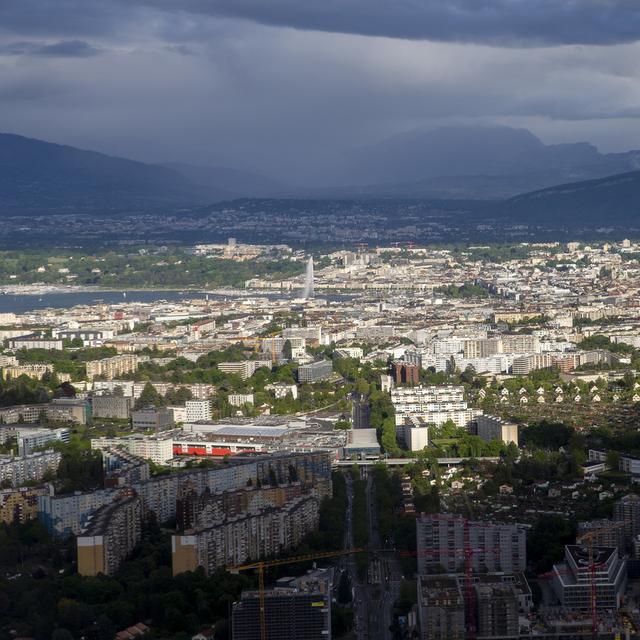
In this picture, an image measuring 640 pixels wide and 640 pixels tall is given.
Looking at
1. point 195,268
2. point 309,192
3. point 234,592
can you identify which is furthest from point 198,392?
point 309,192

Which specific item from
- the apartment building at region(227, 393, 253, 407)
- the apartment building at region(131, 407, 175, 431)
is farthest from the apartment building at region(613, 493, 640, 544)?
the apartment building at region(227, 393, 253, 407)

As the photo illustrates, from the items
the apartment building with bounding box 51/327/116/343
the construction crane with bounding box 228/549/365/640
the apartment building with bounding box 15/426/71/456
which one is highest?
the apartment building with bounding box 51/327/116/343

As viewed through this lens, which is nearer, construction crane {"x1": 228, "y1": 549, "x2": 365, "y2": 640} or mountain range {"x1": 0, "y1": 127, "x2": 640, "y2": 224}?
construction crane {"x1": 228, "y1": 549, "x2": 365, "y2": 640}

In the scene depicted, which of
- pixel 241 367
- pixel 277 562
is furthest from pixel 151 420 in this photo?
pixel 277 562

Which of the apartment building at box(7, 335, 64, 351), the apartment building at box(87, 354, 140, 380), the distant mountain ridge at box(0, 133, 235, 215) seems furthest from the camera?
the distant mountain ridge at box(0, 133, 235, 215)

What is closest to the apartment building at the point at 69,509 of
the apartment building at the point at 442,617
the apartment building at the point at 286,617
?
the apartment building at the point at 286,617

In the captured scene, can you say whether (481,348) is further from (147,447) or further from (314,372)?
(147,447)

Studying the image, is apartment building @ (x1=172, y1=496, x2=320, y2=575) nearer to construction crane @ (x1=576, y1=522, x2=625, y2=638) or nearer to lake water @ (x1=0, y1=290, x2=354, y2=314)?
construction crane @ (x1=576, y1=522, x2=625, y2=638)

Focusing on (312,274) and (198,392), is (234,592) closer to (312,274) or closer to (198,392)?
(198,392)
